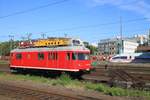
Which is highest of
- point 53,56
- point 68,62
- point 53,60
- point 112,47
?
point 112,47

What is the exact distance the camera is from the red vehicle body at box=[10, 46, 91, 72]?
27000mm

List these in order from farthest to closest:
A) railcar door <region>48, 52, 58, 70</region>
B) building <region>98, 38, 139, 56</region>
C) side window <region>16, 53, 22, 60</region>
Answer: building <region>98, 38, 139, 56</region> → side window <region>16, 53, 22, 60</region> → railcar door <region>48, 52, 58, 70</region>

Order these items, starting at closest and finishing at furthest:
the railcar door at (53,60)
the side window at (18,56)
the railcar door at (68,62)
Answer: the railcar door at (68,62), the railcar door at (53,60), the side window at (18,56)

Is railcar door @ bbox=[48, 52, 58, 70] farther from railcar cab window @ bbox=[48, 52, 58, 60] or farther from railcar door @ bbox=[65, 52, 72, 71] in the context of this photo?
railcar door @ bbox=[65, 52, 72, 71]

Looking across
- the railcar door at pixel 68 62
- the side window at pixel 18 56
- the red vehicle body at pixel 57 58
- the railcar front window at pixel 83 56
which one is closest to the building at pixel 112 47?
the side window at pixel 18 56

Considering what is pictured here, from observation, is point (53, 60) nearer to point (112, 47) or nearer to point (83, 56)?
point (83, 56)

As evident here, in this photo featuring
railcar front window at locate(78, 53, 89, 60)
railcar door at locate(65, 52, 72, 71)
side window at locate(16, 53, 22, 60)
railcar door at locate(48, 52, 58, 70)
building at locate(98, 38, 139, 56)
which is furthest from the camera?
building at locate(98, 38, 139, 56)

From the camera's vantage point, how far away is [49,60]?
29.5 metres

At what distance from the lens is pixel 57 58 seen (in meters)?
28.5

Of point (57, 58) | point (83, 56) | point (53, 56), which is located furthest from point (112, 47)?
point (83, 56)

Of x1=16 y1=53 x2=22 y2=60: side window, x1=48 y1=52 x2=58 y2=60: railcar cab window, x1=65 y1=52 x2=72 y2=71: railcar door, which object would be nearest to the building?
x1=16 y1=53 x2=22 y2=60: side window

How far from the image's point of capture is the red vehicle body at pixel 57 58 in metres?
27.0

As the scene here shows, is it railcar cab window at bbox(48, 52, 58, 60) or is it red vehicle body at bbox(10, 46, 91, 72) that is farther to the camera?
railcar cab window at bbox(48, 52, 58, 60)

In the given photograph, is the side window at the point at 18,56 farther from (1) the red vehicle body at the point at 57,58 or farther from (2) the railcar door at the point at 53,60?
(2) the railcar door at the point at 53,60
